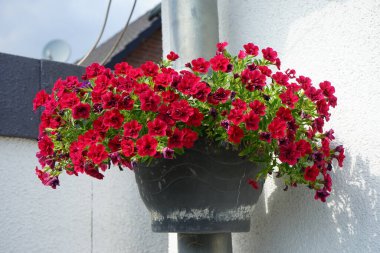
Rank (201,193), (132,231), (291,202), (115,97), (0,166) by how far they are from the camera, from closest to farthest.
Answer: (115,97) → (201,193) → (291,202) → (0,166) → (132,231)

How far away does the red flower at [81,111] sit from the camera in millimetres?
1676

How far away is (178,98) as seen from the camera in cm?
167

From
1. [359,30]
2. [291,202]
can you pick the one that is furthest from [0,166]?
[359,30]

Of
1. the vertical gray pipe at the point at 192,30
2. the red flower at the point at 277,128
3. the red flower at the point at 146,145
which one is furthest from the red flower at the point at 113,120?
the vertical gray pipe at the point at 192,30

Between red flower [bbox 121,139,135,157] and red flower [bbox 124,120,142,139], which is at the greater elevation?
red flower [bbox 124,120,142,139]

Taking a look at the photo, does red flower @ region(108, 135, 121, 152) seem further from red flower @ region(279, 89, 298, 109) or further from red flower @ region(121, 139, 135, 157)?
red flower @ region(279, 89, 298, 109)

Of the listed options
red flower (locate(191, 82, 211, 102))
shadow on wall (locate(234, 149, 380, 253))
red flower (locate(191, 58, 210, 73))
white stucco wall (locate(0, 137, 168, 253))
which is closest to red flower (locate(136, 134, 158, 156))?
red flower (locate(191, 82, 211, 102))

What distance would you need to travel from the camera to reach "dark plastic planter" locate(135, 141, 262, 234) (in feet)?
5.74

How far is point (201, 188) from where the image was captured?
1.75 m

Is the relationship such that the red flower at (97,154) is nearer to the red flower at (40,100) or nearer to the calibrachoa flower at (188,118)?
the calibrachoa flower at (188,118)

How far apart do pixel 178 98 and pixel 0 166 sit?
4.03ft

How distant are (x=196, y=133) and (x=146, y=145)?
17 centimetres

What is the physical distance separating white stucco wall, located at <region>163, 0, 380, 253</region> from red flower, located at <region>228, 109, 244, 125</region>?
0.47 meters

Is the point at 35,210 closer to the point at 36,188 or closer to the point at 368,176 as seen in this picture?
the point at 36,188
